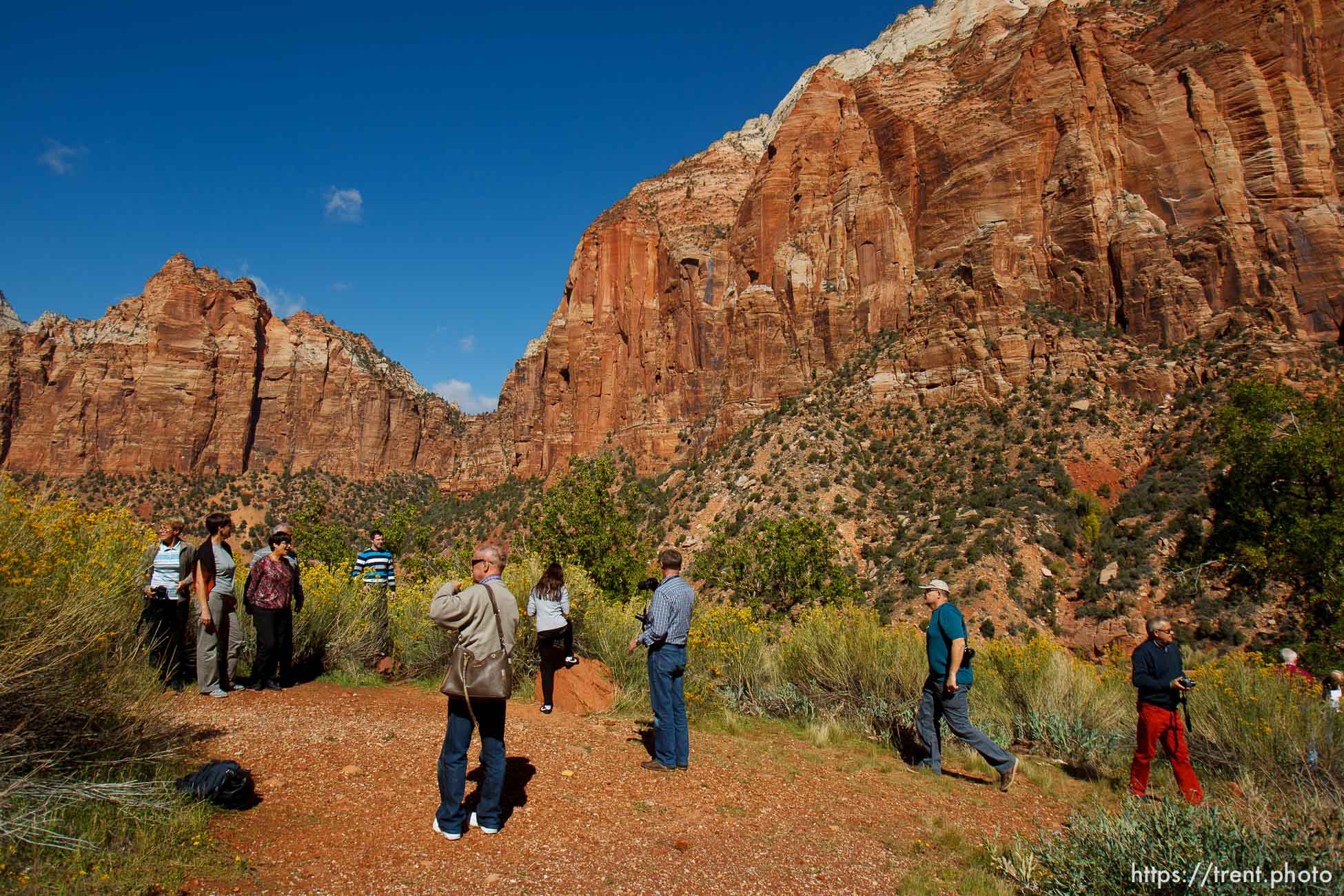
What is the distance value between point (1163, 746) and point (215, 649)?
9908 mm

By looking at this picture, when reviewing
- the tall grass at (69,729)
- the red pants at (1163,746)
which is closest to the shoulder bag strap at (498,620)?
the tall grass at (69,729)

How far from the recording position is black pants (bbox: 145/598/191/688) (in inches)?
276

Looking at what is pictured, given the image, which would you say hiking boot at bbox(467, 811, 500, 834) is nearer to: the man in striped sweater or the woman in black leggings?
the woman in black leggings

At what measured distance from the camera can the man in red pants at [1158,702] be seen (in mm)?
6457

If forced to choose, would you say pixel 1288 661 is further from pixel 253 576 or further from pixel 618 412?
pixel 618 412

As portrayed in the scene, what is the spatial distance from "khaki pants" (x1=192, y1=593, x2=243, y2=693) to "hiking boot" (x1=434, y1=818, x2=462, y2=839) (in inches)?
154

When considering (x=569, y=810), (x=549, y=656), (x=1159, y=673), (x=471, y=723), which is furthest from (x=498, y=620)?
(x=1159, y=673)

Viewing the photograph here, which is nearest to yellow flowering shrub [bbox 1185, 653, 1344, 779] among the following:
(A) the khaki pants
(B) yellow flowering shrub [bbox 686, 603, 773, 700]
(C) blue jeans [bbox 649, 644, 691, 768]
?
(B) yellow flowering shrub [bbox 686, 603, 773, 700]

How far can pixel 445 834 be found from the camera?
4.49 m

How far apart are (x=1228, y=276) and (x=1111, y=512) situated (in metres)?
20.2

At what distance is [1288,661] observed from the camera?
9398mm

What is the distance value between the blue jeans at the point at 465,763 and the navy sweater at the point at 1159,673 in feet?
20.1

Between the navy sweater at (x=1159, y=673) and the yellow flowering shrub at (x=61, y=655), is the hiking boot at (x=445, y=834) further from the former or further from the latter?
the navy sweater at (x=1159, y=673)

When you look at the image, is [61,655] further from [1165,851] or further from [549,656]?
[1165,851]
